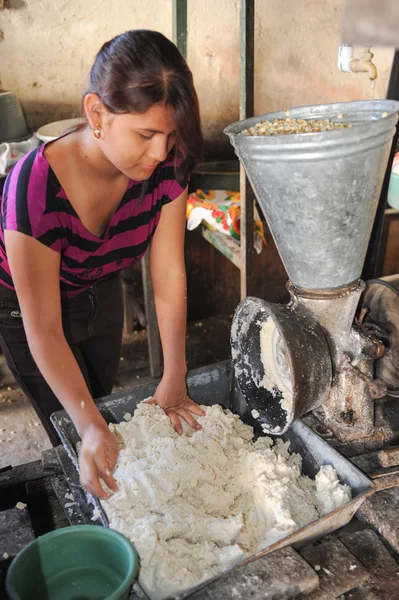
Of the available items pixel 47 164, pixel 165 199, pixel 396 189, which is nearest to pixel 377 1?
pixel 396 189

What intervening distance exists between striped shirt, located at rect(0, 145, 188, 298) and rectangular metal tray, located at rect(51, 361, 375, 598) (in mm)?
393

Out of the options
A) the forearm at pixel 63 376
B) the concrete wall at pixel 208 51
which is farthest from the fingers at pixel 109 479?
the concrete wall at pixel 208 51

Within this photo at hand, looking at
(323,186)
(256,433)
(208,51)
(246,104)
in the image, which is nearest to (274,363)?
(256,433)

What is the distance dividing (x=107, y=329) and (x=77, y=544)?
1065 mm

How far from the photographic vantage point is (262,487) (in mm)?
1425

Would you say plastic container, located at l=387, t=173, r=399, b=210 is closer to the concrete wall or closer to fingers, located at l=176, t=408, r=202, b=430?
fingers, located at l=176, t=408, r=202, b=430

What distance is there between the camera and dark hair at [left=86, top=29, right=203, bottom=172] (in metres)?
1.36

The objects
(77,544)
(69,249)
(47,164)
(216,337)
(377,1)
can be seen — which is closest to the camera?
(77,544)

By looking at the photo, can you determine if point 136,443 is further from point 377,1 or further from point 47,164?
point 377,1

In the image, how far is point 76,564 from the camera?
1146 millimetres

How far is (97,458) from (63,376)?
24 centimetres

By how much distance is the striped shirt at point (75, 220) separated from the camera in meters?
1.46

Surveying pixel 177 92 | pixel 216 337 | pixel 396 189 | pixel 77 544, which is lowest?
pixel 216 337

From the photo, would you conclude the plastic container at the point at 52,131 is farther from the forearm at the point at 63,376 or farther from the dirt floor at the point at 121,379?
the forearm at the point at 63,376
